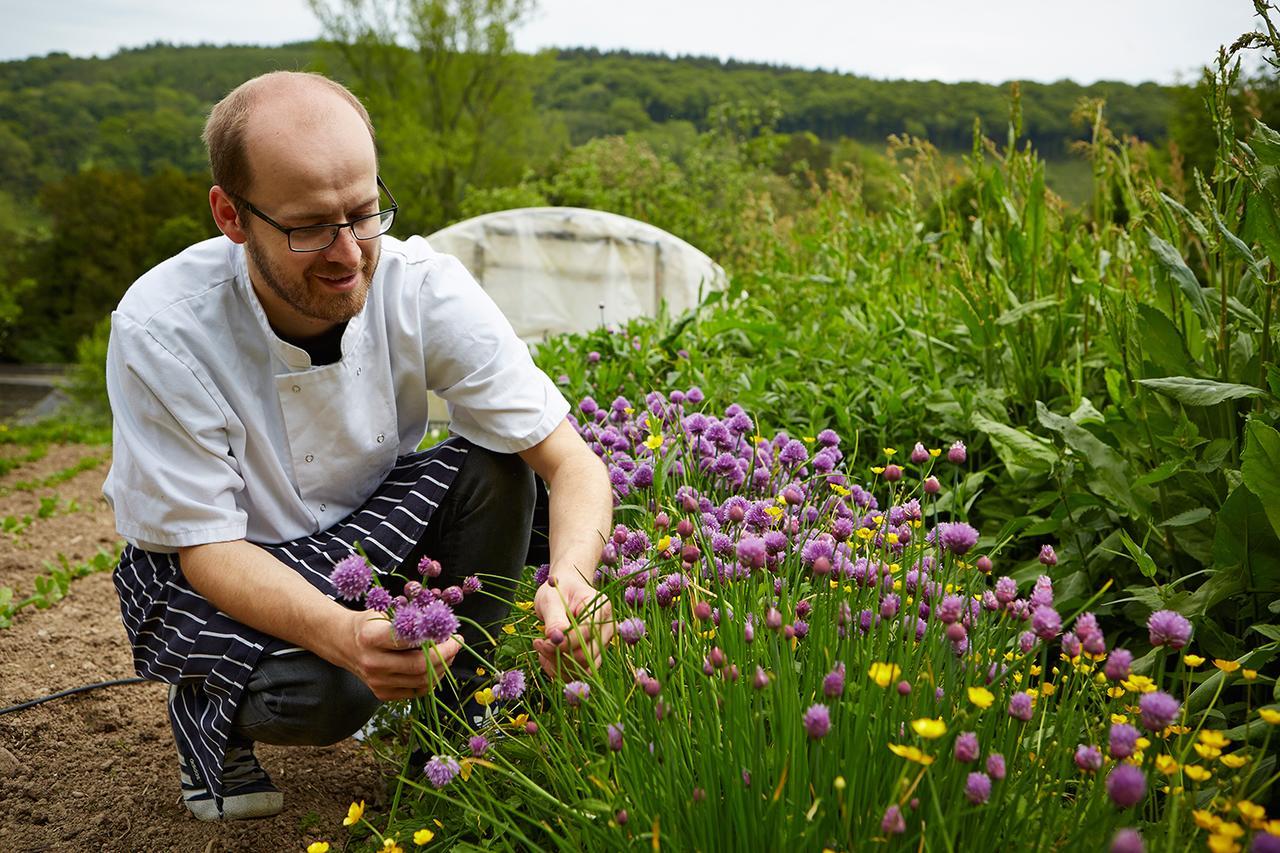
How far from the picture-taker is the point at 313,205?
1752mm

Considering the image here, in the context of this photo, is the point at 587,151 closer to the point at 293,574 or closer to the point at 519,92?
the point at 519,92

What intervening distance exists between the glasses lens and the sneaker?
1.01 metres

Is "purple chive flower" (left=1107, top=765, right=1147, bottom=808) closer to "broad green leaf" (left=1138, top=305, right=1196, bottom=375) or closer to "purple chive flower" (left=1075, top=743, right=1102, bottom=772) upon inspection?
"purple chive flower" (left=1075, top=743, right=1102, bottom=772)

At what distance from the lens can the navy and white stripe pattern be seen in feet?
5.99

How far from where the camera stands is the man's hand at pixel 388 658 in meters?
1.40

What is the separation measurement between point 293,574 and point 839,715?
39.2 inches

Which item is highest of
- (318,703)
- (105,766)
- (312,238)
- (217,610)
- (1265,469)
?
(312,238)

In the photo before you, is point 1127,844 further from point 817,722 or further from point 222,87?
point 222,87

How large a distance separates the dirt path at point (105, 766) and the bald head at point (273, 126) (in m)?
1.26

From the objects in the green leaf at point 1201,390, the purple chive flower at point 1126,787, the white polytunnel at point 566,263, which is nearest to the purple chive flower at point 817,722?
the purple chive flower at point 1126,787

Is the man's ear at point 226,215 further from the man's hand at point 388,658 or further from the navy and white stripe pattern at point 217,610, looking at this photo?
the man's hand at point 388,658

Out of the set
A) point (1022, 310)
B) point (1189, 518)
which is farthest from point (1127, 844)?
point (1022, 310)

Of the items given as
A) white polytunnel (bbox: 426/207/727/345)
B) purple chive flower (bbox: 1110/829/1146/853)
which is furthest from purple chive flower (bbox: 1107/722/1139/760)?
white polytunnel (bbox: 426/207/727/345)

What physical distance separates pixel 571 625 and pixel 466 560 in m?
0.79
